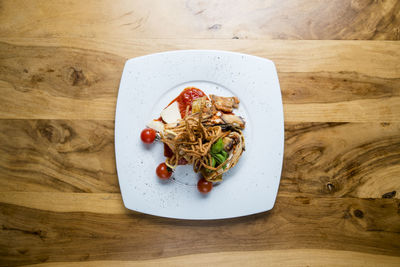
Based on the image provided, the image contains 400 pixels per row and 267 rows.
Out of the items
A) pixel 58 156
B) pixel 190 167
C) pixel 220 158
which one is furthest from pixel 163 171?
pixel 58 156

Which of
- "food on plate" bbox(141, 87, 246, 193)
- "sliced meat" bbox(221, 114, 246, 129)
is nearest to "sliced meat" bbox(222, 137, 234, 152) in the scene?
"food on plate" bbox(141, 87, 246, 193)

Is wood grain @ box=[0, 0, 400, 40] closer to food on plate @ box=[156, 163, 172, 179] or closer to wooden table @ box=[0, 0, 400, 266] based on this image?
wooden table @ box=[0, 0, 400, 266]

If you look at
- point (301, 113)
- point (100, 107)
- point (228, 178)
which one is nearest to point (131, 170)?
point (100, 107)

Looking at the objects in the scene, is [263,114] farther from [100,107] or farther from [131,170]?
[100,107]

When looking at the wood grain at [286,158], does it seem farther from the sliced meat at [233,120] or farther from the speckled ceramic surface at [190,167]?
the sliced meat at [233,120]

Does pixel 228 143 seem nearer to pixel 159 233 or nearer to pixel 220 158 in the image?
pixel 220 158

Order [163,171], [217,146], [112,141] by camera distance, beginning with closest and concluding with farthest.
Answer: [217,146], [163,171], [112,141]

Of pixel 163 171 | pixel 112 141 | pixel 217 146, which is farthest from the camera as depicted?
pixel 112 141
